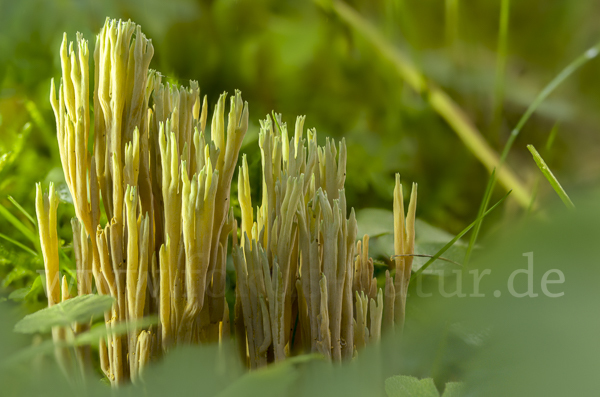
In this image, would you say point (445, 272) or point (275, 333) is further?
point (445, 272)

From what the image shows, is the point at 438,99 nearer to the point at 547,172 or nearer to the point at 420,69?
the point at 420,69

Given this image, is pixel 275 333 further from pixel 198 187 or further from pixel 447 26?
pixel 447 26

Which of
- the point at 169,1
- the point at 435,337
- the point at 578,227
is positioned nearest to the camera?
the point at 578,227

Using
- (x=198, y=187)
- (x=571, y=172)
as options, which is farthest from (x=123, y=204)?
(x=571, y=172)

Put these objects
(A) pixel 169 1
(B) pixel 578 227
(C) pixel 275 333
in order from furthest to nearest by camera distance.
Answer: (A) pixel 169 1, (C) pixel 275 333, (B) pixel 578 227

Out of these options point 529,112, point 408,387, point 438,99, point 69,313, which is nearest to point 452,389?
point 408,387

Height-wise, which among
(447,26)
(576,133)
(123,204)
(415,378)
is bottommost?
(415,378)

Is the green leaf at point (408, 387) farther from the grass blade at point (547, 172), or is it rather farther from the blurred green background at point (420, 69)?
the blurred green background at point (420, 69)
